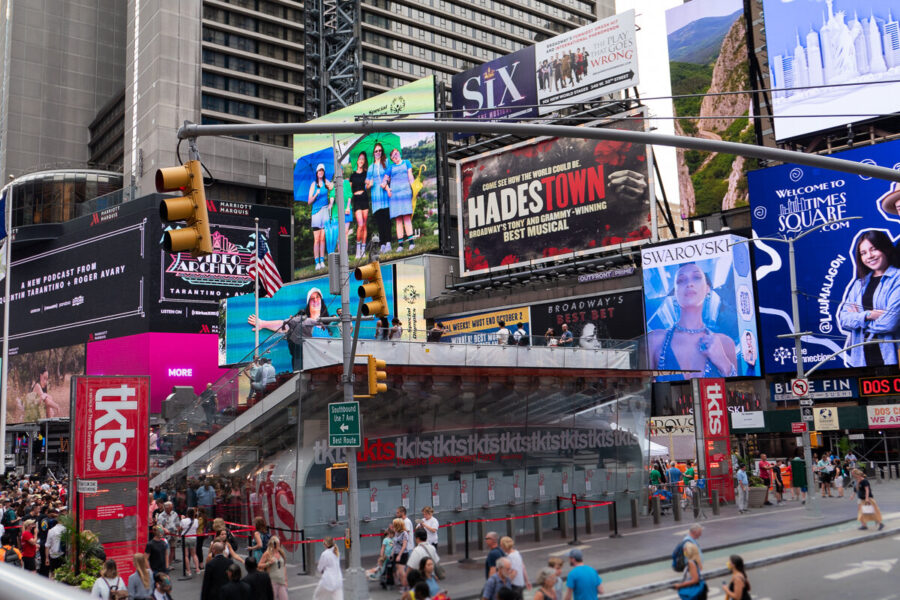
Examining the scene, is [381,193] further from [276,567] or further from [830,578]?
[276,567]

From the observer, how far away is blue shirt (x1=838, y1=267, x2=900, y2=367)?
4844 centimetres

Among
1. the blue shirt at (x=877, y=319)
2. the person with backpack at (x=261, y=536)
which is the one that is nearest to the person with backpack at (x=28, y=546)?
the person with backpack at (x=261, y=536)

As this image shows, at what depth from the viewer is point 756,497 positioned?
30922 mm

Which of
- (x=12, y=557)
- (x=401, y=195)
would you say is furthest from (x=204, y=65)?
(x=12, y=557)

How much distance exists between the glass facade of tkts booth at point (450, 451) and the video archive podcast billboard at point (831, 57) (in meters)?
32.2

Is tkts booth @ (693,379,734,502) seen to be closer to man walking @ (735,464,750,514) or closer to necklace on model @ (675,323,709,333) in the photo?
man walking @ (735,464,750,514)

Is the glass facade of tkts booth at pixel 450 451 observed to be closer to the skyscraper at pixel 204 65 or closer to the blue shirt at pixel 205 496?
the blue shirt at pixel 205 496

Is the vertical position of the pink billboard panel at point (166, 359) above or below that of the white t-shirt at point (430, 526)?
above

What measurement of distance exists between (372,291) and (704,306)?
40245mm

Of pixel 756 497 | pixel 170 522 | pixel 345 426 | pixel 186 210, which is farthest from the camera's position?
pixel 756 497

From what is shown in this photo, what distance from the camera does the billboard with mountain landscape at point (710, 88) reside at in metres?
62.6

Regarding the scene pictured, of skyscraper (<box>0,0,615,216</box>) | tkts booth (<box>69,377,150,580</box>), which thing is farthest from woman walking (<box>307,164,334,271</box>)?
tkts booth (<box>69,377,150,580</box>)

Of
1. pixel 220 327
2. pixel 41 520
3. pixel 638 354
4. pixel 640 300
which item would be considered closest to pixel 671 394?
pixel 640 300

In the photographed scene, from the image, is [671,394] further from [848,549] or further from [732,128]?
[848,549]
